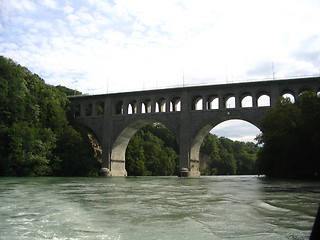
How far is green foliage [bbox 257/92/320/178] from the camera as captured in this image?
1059 inches

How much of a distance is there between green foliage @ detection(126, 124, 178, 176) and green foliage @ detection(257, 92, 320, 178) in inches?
1319

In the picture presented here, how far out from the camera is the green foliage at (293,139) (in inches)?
1059

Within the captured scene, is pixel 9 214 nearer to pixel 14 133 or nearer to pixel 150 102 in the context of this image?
pixel 14 133

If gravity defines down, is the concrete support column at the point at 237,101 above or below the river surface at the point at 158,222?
above

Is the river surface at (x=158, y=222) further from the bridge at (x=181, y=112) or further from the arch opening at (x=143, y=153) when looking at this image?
the arch opening at (x=143, y=153)

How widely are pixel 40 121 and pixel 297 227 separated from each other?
46010mm

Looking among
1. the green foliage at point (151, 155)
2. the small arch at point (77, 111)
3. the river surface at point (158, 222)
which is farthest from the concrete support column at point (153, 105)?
the river surface at point (158, 222)

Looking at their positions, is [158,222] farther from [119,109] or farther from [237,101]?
[119,109]

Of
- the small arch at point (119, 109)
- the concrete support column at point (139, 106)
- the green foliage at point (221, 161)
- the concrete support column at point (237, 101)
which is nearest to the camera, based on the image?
the concrete support column at point (237, 101)

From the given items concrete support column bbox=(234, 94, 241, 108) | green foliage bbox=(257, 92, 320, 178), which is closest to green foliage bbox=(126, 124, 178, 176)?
concrete support column bbox=(234, 94, 241, 108)

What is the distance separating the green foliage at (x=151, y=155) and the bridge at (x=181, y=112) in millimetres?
5407

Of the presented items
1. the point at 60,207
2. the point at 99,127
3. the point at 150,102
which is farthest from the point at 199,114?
the point at 60,207

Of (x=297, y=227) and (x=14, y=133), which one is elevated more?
(x=14, y=133)

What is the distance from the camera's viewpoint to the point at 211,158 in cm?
10712
